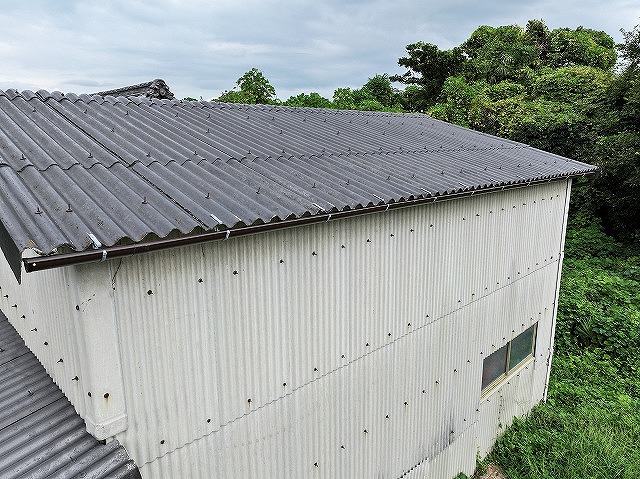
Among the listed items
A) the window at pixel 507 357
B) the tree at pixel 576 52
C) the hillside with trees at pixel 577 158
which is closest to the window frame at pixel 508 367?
the window at pixel 507 357

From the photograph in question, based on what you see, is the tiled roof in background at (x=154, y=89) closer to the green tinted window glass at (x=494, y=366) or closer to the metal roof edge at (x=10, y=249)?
the metal roof edge at (x=10, y=249)

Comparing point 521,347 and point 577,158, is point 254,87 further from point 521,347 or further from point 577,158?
point 521,347

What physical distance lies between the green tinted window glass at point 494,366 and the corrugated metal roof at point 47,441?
5.58 m

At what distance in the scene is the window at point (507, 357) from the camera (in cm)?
688

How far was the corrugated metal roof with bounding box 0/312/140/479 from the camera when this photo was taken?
246 cm

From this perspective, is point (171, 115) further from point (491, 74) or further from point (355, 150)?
point (491, 74)

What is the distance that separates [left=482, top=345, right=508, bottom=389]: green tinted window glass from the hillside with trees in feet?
4.16

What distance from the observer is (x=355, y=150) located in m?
5.39

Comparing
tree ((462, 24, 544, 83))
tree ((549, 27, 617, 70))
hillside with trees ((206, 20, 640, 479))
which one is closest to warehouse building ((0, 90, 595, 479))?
hillside with trees ((206, 20, 640, 479))

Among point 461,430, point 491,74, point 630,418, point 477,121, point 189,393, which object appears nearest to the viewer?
point 189,393

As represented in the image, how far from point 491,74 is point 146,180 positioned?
2513 centimetres

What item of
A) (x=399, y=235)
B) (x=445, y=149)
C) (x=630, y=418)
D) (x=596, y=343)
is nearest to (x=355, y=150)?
(x=399, y=235)

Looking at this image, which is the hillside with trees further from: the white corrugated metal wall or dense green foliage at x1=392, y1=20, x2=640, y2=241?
the white corrugated metal wall

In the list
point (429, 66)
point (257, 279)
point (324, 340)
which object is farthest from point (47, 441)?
point (429, 66)
